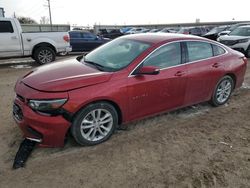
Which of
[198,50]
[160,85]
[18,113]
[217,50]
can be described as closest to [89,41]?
[217,50]

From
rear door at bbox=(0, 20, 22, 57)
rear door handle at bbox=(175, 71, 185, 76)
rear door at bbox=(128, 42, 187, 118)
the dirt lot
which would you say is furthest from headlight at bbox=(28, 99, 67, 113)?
rear door at bbox=(0, 20, 22, 57)

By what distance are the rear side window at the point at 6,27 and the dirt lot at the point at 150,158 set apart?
584 cm

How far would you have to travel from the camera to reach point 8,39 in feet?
31.8

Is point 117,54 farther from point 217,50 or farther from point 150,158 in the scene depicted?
point 217,50

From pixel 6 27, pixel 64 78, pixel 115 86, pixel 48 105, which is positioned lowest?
pixel 48 105

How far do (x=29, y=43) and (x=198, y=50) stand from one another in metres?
7.34

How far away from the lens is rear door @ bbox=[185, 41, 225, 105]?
15.5ft

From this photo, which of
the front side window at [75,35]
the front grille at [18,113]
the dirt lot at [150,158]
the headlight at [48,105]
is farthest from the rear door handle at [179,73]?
the front side window at [75,35]

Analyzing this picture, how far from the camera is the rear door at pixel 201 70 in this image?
186 inches

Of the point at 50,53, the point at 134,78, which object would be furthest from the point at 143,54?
the point at 50,53

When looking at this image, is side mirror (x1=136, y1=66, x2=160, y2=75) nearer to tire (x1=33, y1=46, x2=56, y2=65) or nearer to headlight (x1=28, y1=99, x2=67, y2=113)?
headlight (x1=28, y1=99, x2=67, y2=113)

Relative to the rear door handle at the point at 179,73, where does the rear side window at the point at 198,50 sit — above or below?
above

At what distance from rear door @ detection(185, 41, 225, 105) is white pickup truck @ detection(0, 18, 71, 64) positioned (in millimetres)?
7079

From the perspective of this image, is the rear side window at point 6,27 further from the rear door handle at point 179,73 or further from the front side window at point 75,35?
the rear door handle at point 179,73
